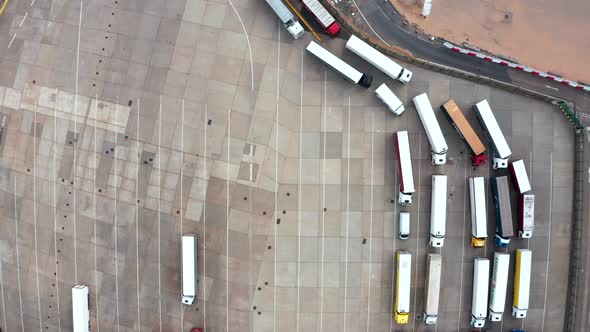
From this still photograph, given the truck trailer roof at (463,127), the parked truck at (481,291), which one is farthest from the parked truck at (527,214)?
→ the truck trailer roof at (463,127)

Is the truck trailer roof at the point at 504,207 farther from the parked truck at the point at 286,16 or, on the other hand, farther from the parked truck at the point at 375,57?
the parked truck at the point at 286,16

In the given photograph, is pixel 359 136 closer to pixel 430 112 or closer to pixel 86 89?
pixel 430 112

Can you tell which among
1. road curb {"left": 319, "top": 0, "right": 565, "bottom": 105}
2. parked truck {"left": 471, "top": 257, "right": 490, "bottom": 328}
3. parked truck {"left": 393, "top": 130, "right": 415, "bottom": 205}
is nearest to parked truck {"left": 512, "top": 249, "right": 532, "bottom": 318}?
parked truck {"left": 471, "top": 257, "right": 490, "bottom": 328}

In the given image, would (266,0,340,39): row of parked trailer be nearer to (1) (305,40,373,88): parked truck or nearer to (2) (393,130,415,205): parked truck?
(1) (305,40,373,88): parked truck

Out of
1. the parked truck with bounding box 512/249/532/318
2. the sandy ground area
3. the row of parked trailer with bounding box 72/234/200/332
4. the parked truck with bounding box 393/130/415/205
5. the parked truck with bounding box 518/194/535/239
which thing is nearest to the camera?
the parked truck with bounding box 393/130/415/205

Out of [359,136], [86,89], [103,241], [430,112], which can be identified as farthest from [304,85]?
[103,241]

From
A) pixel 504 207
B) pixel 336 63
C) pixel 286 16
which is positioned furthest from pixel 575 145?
pixel 286 16
